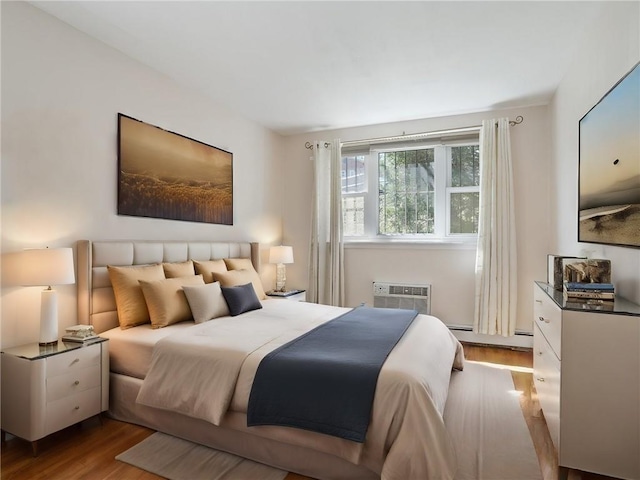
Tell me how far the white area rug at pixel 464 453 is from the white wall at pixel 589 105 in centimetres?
107

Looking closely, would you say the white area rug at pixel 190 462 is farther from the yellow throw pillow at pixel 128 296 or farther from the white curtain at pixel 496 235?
the white curtain at pixel 496 235

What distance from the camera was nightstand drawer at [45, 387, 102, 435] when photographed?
83.5 inches

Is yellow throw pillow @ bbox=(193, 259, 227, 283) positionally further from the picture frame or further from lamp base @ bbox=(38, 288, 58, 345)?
the picture frame

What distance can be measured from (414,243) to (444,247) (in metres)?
0.35

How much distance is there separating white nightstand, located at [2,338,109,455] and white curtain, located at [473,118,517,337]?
12.2 ft

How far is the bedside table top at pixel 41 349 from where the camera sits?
2.11 m

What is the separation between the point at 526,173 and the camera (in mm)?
4121

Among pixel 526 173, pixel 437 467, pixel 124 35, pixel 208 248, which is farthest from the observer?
pixel 526 173

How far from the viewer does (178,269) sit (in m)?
3.19

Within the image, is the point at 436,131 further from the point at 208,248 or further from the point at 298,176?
the point at 208,248

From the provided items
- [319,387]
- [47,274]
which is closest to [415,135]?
[319,387]

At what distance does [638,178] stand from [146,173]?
333cm

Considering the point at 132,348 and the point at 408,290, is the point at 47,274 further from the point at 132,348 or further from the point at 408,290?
the point at 408,290

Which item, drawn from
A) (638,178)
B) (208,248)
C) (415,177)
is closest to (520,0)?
(638,178)
